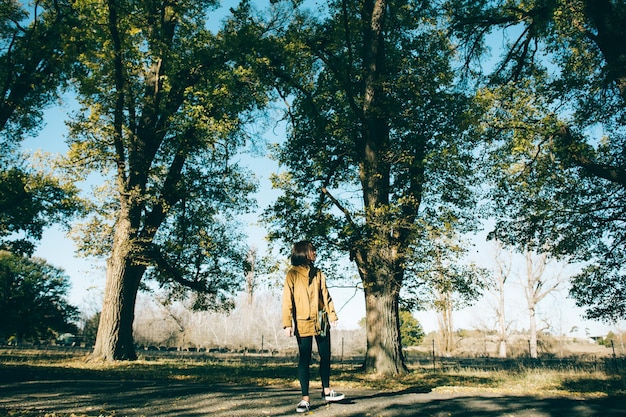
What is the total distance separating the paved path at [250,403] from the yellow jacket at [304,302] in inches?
37.9

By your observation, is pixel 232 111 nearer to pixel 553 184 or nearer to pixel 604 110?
pixel 553 184

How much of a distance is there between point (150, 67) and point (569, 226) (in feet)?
53.0

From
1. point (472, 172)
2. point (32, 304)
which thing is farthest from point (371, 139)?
point (32, 304)

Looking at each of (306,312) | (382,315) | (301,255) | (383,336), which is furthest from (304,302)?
(383,336)

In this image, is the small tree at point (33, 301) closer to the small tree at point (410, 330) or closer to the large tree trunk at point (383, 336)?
the large tree trunk at point (383, 336)

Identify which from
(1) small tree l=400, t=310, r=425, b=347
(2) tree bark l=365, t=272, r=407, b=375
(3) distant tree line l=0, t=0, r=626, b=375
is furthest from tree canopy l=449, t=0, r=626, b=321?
(1) small tree l=400, t=310, r=425, b=347

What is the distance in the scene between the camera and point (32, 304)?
2791cm

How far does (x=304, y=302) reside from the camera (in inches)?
189

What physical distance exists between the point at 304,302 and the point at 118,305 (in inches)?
447

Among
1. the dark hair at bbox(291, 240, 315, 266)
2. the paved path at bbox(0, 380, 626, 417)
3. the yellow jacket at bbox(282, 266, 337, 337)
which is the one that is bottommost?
the paved path at bbox(0, 380, 626, 417)

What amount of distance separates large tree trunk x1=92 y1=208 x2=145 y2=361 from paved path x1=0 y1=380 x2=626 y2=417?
7074mm

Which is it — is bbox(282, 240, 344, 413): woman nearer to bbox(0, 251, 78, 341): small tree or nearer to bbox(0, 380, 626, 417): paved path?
bbox(0, 380, 626, 417): paved path

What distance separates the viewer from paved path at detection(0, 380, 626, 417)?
462cm

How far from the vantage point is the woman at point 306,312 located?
4734 mm
